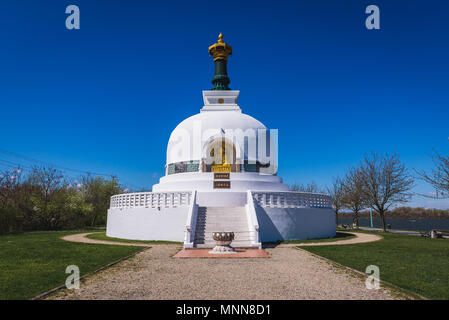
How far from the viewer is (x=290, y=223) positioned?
1728 cm

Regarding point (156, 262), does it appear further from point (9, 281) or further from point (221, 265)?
point (9, 281)

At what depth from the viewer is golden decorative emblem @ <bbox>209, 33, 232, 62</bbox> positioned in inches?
1250

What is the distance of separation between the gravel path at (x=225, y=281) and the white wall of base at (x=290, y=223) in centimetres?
560

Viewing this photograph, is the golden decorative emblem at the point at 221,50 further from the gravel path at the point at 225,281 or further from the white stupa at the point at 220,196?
the gravel path at the point at 225,281

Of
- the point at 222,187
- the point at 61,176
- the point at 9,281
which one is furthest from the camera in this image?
the point at 61,176

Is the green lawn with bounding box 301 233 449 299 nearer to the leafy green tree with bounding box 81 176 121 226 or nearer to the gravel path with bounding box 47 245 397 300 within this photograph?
the gravel path with bounding box 47 245 397 300

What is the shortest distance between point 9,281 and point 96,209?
34194 mm

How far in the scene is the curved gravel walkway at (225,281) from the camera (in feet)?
21.5

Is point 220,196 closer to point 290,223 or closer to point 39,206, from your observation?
point 290,223

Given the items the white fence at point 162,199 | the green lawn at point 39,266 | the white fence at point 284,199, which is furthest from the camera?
the white fence at point 162,199

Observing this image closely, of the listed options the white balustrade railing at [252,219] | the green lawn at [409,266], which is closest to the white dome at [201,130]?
the white balustrade railing at [252,219]

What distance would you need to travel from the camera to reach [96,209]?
39.3 metres

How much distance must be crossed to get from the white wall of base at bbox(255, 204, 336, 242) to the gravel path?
5.60 m
